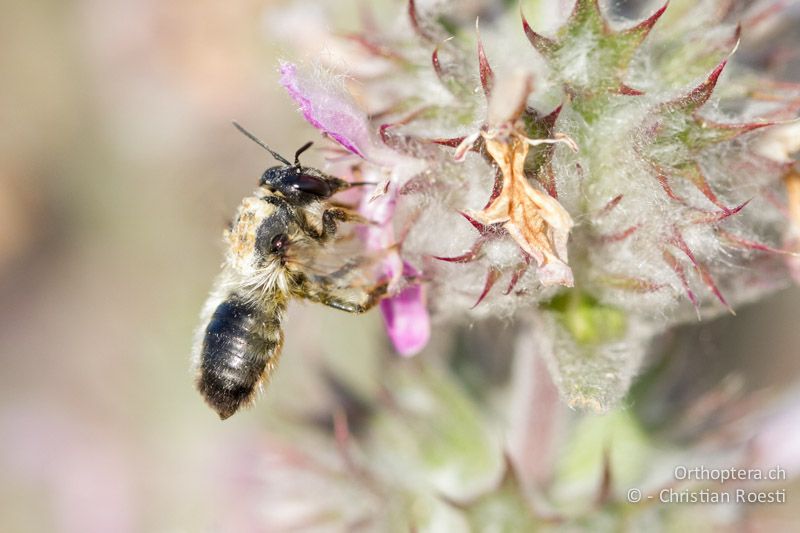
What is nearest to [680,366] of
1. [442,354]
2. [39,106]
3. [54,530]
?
[442,354]

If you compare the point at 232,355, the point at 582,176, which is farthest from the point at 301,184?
the point at 582,176

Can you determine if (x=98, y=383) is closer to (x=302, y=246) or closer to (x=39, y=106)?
(x=39, y=106)

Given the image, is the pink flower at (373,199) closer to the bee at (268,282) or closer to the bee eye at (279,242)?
the bee at (268,282)

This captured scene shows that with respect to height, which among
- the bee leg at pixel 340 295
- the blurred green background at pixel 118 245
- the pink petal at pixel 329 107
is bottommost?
the blurred green background at pixel 118 245

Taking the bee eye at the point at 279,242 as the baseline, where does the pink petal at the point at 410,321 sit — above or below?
below

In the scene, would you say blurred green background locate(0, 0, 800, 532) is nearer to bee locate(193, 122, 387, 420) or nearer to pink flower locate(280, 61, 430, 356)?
bee locate(193, 122, 387, 420)

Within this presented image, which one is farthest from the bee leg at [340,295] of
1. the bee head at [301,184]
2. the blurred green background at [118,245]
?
the blurred green background at [118,245]

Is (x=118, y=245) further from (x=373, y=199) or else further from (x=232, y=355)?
(x=373, y=199)
